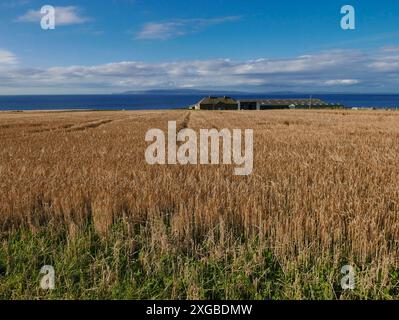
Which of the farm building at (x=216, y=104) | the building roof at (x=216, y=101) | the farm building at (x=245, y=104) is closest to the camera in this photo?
the farm building at (x=216, y=104)

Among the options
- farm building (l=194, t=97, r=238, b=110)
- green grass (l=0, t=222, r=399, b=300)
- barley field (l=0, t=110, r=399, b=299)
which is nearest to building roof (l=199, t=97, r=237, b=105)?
farm building (l=194, t=97, r=238, b=110)

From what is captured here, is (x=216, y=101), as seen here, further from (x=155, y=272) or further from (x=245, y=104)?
(x=155, y=272)

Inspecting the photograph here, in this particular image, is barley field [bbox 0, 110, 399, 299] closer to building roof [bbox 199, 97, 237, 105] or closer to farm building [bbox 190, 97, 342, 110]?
farm building [bbox 190, 97, 342, 110]

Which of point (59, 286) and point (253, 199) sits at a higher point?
point (253, 199)

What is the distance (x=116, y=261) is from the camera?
4145mm

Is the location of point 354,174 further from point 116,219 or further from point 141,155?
point 141,155

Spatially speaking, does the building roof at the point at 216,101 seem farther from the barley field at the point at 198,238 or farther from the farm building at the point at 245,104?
the barley field at the point at 198,238

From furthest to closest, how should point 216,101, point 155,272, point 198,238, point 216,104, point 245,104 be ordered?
point 245,104 → point 216,101 → point 216,104 → point 198,238 → point 155,272

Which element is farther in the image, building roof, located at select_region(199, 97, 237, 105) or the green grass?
building roof, located at select_region(199, 97, 237, 105)

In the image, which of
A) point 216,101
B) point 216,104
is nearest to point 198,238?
point 216,104

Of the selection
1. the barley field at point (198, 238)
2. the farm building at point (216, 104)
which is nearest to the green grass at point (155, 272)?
the barley field at point (198, 238)

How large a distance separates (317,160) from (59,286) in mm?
7893
